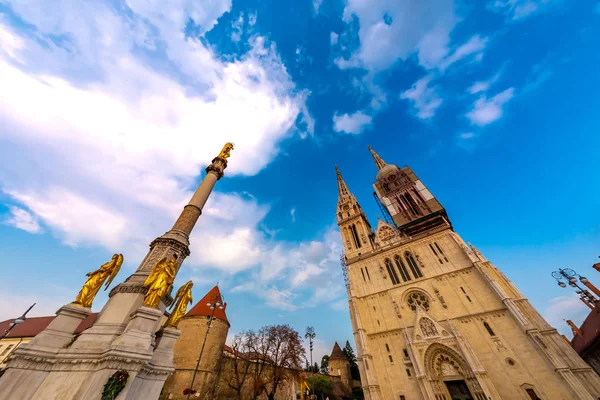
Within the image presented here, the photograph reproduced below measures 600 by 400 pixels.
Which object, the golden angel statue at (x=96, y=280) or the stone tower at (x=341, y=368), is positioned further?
the stone tower at (x=341, y=368)

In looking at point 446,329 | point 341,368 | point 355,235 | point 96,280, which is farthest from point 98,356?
point 341,368

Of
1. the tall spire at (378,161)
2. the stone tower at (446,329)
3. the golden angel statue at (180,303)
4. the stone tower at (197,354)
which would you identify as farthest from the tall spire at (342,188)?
the golden angel statue at (180,303)

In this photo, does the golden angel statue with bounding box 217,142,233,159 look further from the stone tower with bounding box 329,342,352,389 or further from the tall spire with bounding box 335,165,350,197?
the stone tower with bounding box 329,342,352,389

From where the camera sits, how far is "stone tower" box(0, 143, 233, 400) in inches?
218

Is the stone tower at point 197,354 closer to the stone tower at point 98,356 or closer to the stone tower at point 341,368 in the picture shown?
the stone tower at point 98,356

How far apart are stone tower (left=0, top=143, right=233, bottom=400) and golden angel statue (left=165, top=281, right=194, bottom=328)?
0.94 ft

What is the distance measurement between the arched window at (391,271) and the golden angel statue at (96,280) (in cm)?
2357

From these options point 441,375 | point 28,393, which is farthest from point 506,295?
point 28,393

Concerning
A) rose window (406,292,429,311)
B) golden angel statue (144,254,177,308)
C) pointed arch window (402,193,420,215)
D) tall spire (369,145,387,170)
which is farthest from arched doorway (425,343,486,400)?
tall spire (369,145,387,170)

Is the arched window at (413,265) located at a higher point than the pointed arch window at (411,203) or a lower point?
lower

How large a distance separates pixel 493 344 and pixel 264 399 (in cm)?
2420

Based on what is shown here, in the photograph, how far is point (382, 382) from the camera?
1838 centimetres

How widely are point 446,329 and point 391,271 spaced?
283 inches

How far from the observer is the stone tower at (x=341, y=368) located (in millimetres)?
37250
